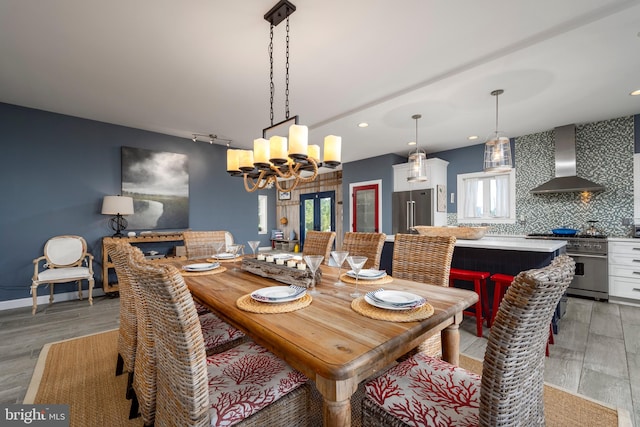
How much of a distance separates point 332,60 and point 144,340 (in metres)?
2.48

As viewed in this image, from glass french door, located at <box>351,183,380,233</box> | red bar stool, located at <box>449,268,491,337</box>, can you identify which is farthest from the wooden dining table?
glass french door, located at <box>351,183,380,233</box>

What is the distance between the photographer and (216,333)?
1.62 metres

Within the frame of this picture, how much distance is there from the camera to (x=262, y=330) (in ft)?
3.17

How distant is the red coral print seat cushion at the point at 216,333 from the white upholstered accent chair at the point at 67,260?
8.86 ft

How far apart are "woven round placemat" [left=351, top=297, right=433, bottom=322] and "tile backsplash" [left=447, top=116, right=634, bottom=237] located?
448 centimetres

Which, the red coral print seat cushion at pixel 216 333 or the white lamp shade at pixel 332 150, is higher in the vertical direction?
the white lamp shade at pixel 332 150

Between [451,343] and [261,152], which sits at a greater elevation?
[261,152]

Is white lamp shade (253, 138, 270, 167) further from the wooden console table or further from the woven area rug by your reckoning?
the wooden console table

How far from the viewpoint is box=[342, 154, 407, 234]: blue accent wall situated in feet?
18.6

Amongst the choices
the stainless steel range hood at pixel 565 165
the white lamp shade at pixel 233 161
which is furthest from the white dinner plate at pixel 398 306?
the stainless steel range hood at pixel 565 165

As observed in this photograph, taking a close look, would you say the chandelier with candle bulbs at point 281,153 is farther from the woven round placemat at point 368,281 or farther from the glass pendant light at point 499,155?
the glass pendant light at point 499,155

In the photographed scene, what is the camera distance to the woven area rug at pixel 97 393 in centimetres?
153

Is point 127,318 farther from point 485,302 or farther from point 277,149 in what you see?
point 485,302

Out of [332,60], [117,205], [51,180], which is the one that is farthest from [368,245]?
[51,180]
